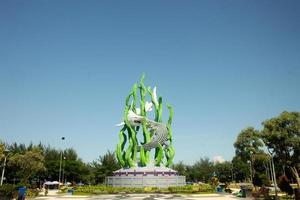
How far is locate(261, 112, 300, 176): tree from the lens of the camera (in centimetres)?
3228

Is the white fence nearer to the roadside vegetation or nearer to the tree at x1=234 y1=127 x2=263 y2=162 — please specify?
the roadside vegetation

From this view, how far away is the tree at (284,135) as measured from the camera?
32281 mm

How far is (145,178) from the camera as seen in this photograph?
34625mm

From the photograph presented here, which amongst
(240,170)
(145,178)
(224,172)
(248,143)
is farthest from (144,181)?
(224,172)

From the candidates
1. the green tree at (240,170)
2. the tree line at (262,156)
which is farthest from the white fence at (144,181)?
the green tree at (240,170)

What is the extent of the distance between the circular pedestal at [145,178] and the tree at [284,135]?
12.6 meters

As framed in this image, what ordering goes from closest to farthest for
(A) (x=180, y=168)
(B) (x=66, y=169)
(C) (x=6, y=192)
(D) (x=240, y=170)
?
(C) (x=6, y=192)
(B) (x=66, y=169)
(D) (x=240, y=170)
(A) (x=180, y=168)

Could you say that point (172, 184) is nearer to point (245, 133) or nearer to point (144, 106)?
point (144, 106)

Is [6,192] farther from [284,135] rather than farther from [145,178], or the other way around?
[284,135]

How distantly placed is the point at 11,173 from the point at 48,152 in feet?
43.2

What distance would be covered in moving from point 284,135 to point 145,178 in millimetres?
17470

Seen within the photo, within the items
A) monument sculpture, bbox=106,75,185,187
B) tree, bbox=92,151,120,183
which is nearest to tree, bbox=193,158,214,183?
tree, bbox=92,151,120,183

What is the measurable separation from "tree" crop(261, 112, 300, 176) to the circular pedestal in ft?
41.2

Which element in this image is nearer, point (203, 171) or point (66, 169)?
point (66, 169)
